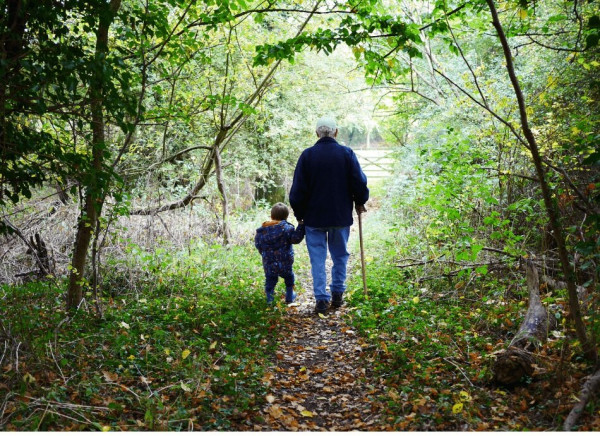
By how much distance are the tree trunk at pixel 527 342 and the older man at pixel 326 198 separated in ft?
7.88

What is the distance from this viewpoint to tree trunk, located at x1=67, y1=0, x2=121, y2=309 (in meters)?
3.75

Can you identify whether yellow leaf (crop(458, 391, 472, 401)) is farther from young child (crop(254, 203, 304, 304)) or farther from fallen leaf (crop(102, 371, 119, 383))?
young child (crop(254, 203, 304, 304))

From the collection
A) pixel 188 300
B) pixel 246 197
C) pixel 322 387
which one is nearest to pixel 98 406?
pixel 322 387

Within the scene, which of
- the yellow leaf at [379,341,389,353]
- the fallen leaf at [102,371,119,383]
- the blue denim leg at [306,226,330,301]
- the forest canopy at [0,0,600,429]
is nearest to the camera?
the forest canopy at [0,0,600,429]

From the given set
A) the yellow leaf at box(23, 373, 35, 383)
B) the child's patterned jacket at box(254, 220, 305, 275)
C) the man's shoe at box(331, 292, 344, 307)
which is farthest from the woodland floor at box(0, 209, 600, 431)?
the child's patterned jacket at box(254, 220, 305, 275)

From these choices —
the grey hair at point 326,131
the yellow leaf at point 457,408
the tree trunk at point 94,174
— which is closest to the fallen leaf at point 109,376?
the tree trunk at point 94,174

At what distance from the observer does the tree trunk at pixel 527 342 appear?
3.74m

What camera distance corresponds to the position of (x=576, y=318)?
12.1ft

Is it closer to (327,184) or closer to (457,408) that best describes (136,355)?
(457,408)

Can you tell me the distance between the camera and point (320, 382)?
4.48 m

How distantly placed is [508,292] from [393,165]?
34.7ft

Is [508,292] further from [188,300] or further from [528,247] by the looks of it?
[188,300]

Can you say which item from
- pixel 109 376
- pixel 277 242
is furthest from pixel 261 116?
pixel 109 376

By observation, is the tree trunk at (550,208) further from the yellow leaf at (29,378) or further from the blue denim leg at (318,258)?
the yellow leaf at (29,378)
